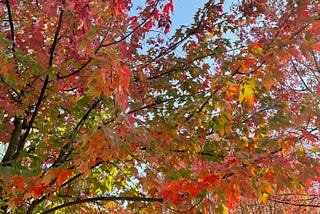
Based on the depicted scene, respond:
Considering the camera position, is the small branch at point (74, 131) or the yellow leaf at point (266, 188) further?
the small branch at point (74, 131)

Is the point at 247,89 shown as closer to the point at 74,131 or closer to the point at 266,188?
the point at 266,188

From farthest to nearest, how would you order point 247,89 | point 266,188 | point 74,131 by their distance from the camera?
point 74,131
point 247,89
point 266,188

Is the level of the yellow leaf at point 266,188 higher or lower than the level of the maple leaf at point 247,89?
lower

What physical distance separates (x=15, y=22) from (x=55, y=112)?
111 cm

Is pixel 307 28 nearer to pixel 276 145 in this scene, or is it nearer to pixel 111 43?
pixel 276 145

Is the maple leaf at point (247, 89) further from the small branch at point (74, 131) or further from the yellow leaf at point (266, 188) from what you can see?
the small branch at point (74, 131)

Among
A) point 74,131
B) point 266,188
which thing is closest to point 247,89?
point 266,188

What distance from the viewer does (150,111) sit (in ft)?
12.6

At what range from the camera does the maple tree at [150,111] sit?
2420mm

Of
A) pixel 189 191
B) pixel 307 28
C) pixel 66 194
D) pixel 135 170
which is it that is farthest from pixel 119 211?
pixel 307 28

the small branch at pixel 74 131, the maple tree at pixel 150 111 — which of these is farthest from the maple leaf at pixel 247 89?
the small branch at pixel 74 131

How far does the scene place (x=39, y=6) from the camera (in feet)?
12.2

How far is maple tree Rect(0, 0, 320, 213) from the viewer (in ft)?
7.94

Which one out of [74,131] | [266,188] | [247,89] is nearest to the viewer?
[266,188]
